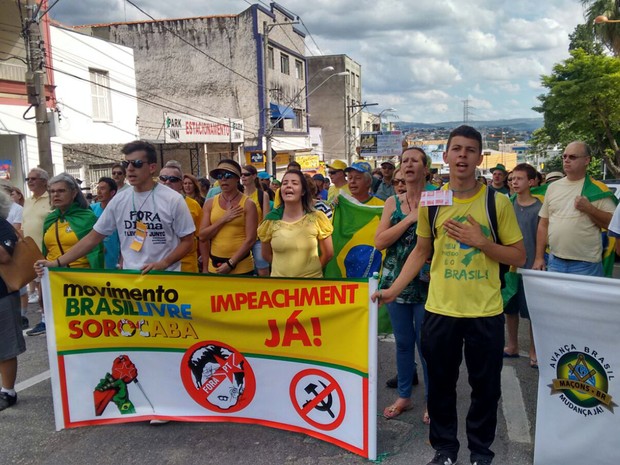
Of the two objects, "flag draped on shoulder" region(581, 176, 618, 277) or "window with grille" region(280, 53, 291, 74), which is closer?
"flag draped on shoulder" region(581, 176, 618, 277)

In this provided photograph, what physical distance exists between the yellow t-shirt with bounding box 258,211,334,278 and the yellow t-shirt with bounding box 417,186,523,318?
4.35ft

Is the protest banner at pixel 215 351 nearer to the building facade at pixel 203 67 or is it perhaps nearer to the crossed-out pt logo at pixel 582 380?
the crossed-out pt logo at pixel 582 380

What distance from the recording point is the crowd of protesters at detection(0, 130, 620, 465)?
2854 millimetres

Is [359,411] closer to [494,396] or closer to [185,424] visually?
[494,396]

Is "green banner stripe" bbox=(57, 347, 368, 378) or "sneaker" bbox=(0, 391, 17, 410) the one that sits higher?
"green banner stripe" bbox=(57, 347, 368, 378)

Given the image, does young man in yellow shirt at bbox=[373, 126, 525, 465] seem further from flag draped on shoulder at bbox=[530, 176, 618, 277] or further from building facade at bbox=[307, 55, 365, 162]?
building facade at bbox=[307, 55, 365, 162]

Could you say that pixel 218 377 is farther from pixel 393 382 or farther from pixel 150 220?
pixel 393 382

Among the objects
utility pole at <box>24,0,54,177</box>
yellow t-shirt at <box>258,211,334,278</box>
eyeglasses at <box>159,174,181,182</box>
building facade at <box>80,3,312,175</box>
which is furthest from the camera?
building facade at <box>80,3,312,175</box>

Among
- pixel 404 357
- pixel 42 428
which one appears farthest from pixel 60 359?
pixel 404 357

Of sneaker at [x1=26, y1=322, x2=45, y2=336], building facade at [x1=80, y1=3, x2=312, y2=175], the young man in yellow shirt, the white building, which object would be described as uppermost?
building facade at [x1=80, y1=3, x2=312, y2=175]

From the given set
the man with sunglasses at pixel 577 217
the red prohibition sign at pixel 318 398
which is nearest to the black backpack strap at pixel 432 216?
the red prohibition sign at pixel 318 398

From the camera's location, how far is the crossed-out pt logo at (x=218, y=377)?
11.4 ft

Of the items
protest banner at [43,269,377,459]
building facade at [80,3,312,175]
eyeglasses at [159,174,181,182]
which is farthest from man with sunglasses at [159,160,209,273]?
building facade at [80,3,312,175]

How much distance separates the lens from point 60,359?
3.65 m
